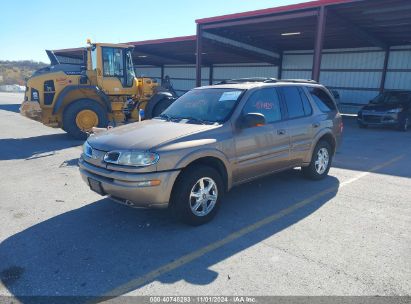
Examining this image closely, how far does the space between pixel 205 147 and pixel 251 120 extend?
31.3 inches

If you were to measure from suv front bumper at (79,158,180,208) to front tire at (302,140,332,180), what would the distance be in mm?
3099

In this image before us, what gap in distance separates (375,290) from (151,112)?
9633mm

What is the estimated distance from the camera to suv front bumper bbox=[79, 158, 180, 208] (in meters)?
3.69

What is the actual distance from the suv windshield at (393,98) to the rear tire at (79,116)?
40.1ft

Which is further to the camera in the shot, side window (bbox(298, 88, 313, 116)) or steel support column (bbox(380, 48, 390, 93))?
steel support column (bbox(380, 48, 390, 93))

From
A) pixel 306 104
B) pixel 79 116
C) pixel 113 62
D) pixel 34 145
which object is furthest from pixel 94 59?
pixel 306 104

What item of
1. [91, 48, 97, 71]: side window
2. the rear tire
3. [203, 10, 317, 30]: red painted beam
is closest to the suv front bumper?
the rear tire

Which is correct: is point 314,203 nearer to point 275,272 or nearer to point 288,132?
point 288,132

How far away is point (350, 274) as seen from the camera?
3137 millimetres

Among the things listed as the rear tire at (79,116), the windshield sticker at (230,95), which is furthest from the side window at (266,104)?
the rear tire at (79,116)

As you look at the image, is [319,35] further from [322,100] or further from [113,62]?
[322,100]

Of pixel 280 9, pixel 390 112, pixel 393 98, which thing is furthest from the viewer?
pixel 393 98

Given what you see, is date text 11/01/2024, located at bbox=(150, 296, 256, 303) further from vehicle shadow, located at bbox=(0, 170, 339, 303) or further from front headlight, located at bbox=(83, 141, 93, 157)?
front headlight, located at bbox=(83, 141, 93, 157)

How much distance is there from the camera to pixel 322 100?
6234 mm
